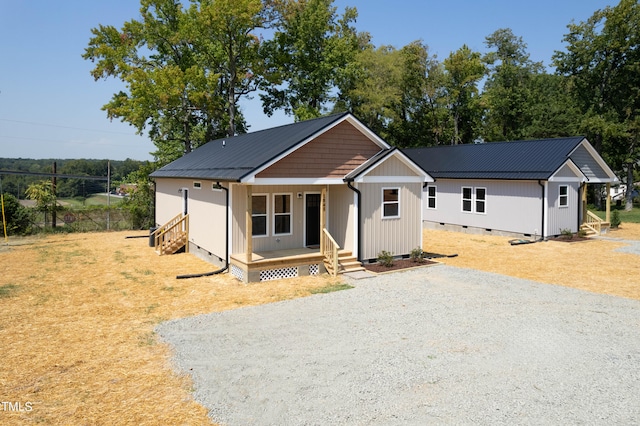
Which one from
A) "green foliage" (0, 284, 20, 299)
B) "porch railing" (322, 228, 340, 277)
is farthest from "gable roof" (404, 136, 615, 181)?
"green foliage" (0, 284, 20, 299)

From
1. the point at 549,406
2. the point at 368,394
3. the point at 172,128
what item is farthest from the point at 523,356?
the point at 172,128

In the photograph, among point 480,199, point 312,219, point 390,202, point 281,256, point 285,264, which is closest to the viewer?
point 285,264

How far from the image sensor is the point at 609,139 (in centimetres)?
3594

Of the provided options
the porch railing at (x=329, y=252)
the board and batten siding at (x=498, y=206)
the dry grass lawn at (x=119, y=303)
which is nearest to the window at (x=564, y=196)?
the board and batten siding at (x=498, y=206)

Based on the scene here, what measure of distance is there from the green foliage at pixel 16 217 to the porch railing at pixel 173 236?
943 cm

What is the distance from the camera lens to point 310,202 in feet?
50.1

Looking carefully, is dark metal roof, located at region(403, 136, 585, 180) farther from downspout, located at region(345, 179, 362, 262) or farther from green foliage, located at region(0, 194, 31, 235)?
green foliage, located at region(0, 194, 31, 235)

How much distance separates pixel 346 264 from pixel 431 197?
1395 cm

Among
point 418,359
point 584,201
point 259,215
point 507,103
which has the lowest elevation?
point 418,359

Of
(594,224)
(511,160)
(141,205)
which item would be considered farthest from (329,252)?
(594,224)

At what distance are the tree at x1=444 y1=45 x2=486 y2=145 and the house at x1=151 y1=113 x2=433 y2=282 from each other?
104ft

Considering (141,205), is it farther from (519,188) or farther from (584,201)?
(584,201)

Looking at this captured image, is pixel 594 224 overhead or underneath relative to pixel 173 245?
overhead

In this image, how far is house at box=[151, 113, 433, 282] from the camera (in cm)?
1331
